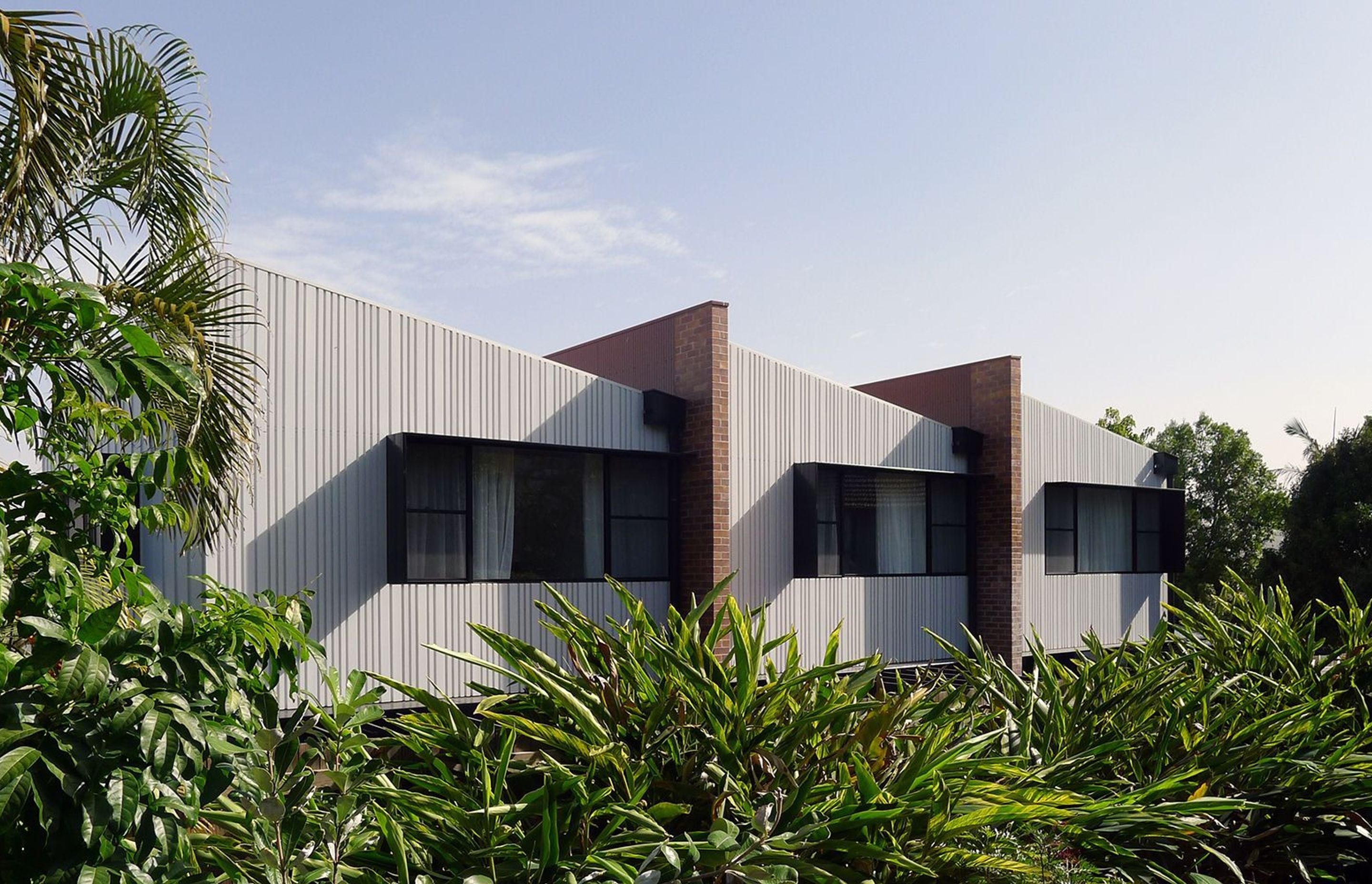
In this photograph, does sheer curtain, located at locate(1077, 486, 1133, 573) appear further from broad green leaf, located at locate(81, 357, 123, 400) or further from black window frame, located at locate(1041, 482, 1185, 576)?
broad green leaf, located at locate(81, 357, 123, 400)

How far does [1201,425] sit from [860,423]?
18668 mm

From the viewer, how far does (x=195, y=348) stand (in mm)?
6234

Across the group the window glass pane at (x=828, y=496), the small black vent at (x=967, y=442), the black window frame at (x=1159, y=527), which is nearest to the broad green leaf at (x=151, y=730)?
the window glass pane at (x=828, y=496)

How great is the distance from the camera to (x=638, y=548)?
12516 millimetres

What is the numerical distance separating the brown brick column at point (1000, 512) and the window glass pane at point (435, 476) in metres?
8.23

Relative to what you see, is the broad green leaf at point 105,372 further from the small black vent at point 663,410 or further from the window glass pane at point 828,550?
the window glass pane at point 828,550

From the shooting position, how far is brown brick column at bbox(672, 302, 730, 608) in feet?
40.7

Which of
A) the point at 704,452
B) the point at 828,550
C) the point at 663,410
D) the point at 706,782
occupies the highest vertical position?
the point at 663,410

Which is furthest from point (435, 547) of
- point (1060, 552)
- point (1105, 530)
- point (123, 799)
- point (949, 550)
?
point (1105, 530)

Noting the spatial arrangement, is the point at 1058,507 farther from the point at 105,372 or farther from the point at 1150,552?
the point at 105,372

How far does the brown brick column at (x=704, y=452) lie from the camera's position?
40.7 feet

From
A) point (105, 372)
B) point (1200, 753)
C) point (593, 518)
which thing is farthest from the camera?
point (593, 518)

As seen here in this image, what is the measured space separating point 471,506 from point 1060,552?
997 cm

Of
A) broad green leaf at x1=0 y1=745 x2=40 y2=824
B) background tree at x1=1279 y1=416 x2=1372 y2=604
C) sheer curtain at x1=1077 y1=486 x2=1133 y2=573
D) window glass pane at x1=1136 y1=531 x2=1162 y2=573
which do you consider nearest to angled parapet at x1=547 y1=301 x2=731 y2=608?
sheer curtain at x1=1077 y1=486 x2=1133 y2=573
